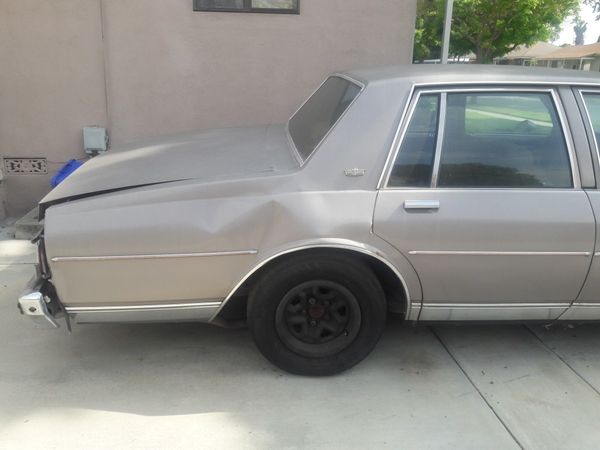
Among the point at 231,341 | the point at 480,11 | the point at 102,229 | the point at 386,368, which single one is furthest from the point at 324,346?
the point at 480,11

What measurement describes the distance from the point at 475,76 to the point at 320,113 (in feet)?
3.16

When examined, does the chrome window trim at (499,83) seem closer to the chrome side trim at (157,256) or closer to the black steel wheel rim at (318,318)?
the black steel wheel rim at (318,318)

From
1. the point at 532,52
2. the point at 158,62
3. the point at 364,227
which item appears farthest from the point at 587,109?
the point at 532,52

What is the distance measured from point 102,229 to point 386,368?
1.79 metres

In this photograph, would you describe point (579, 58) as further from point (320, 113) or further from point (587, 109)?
point (320, 113)

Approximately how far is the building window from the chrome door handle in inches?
138

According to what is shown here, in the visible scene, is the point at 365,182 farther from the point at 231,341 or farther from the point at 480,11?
the point at 480,11

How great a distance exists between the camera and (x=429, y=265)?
3014 mm

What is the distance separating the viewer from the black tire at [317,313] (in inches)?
116

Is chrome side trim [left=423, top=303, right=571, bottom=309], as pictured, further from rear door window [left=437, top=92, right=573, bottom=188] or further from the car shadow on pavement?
rear door window [left=437, top=92, right=573, bottom=188]

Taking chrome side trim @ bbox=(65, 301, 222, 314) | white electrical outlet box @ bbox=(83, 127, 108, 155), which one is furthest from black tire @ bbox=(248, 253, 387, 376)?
white electrical outlet box @ bbox=(83, 127, 108, 155)

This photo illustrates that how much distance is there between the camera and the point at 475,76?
10.2 ft

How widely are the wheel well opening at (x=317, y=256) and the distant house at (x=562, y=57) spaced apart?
4390cm

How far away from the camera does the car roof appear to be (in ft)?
10.1
